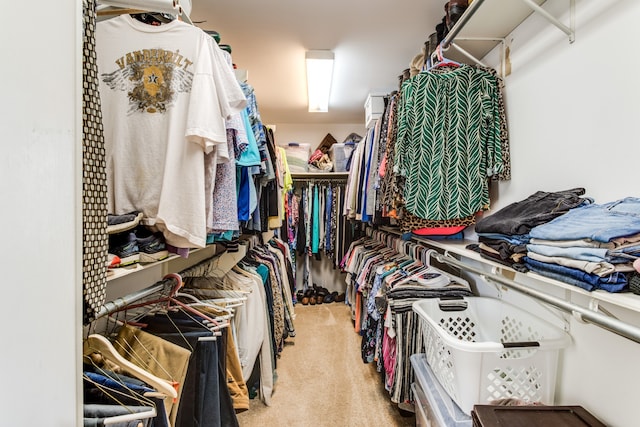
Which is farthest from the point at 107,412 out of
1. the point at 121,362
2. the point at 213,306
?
the point at 213,306

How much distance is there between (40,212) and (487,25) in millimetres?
1732

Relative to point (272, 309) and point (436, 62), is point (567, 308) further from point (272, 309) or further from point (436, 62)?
point (272, 309)

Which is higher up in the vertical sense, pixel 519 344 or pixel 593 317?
pixel 593 317

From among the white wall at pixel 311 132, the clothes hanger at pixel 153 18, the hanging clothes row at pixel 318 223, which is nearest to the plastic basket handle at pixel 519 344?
the clothes hanger at pixel 153 18

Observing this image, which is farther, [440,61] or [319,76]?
[319,76]

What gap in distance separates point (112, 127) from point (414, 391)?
1655 mm

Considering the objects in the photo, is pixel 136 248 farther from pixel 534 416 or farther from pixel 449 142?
pixel 449 142

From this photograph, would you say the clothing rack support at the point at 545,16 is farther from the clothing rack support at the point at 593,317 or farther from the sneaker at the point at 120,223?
the sneaker at the point at 120,223

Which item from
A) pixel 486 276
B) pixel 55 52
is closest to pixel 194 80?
pixel 55 52

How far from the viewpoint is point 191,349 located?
1.08 metres

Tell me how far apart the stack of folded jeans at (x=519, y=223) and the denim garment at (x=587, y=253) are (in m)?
0.12

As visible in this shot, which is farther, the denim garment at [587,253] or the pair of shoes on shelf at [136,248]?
the pair of shoes on shelf at [136,248]

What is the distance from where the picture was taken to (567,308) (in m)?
0.74

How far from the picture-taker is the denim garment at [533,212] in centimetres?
100
